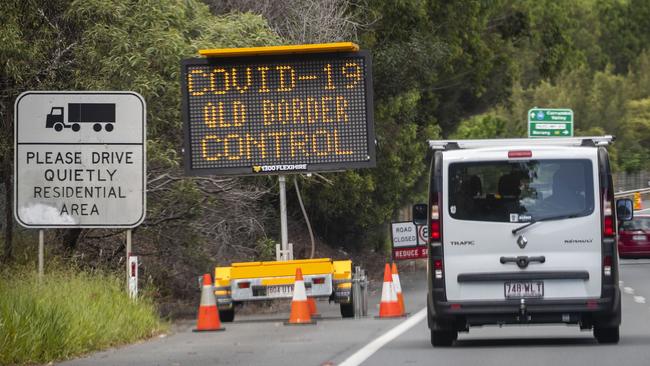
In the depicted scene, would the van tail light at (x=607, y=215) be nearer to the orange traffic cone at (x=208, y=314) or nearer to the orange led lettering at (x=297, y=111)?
the orange traffic cone at (x=208, y=314)

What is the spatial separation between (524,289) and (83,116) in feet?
23.0

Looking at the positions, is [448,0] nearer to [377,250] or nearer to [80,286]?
[377,250]

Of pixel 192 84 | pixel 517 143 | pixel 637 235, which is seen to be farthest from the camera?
pixel 637 235

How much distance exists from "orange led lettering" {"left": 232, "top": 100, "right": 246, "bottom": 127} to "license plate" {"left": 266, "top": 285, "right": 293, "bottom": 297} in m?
2.83

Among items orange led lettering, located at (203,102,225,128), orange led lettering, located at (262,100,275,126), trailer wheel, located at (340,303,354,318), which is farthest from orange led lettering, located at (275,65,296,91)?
trailer wheel, located at (340,303,354,318)

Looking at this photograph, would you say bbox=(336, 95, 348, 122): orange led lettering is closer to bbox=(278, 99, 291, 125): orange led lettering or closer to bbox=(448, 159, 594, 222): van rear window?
bbox=(278, 99, 291, 125): orange led lettering

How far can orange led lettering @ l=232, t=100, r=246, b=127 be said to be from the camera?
2292cm

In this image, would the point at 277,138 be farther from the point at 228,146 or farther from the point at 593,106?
the point at 593,106

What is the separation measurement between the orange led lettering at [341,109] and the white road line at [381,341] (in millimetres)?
3205

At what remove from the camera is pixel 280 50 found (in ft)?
74.3

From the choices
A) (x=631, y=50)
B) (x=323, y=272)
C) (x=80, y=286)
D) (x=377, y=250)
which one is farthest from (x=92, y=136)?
(x=631, y=50)

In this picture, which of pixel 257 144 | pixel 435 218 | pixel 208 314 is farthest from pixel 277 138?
pixel 435 218

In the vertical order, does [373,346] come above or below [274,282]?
below

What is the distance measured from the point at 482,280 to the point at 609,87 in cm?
8046
